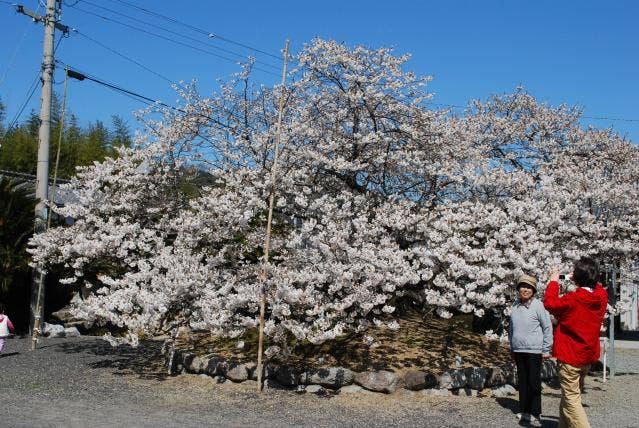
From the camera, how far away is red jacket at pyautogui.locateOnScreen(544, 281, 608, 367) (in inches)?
203

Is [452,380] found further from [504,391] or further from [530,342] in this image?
[530,342]

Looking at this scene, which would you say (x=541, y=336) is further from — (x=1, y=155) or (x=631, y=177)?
(x=1, y=155)

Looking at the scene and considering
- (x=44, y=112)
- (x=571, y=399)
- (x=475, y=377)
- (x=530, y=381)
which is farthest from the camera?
(x=44, y=112)

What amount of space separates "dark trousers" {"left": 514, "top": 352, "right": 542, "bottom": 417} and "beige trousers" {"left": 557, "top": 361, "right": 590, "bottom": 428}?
2.80ft

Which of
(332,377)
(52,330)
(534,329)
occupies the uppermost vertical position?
(534,329)

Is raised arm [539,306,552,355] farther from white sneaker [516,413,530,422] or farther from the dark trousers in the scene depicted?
white sneaker [516,413,530,422]

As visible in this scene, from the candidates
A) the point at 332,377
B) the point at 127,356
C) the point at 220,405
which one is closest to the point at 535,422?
the point at 332,377

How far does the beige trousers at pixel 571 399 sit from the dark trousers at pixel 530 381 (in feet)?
2.80

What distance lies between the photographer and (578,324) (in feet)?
17.3

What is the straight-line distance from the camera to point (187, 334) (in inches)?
404

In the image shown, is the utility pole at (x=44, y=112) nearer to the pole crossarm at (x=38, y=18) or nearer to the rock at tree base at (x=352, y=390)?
the pole crossarm at (x=38, y=18)

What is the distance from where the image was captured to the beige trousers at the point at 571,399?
5.04 meters

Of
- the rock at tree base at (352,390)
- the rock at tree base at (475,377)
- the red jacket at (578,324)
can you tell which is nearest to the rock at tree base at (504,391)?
the rock at tree base at (475,377)

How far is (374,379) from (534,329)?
2104 millimetres
